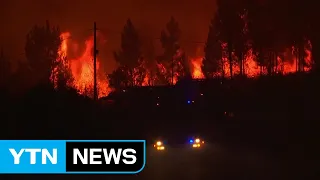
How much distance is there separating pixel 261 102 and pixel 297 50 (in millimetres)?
18928

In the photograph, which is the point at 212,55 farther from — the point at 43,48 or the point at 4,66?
the point at 4,66

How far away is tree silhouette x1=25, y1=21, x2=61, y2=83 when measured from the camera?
5459cm

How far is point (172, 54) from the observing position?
61.0 m

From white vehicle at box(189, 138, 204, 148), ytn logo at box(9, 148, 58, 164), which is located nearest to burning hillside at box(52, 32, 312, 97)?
white vehicle at box(189, 138, 204, 148)

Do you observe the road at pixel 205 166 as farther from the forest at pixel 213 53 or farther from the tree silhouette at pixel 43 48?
the tree silhouette at pixel 43 48

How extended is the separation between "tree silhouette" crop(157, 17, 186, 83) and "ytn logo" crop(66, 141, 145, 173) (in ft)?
173

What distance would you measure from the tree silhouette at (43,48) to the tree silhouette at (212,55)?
605 inches

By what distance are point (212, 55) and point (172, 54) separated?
605 cm

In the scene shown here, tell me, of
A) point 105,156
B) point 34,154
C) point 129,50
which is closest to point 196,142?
point 105,156

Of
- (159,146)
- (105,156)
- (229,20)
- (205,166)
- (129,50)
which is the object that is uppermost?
(229,20)

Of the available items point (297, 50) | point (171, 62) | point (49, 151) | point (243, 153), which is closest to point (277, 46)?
point (297, 50)

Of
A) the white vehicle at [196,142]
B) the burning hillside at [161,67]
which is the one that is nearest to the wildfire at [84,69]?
the burning hillside at [161,67]

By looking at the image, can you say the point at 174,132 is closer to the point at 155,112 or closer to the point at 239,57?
the point at 155,112

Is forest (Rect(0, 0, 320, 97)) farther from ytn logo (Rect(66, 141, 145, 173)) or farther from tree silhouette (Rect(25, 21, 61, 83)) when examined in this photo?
ytn logo (Rect(66, 141, 145, 173))
